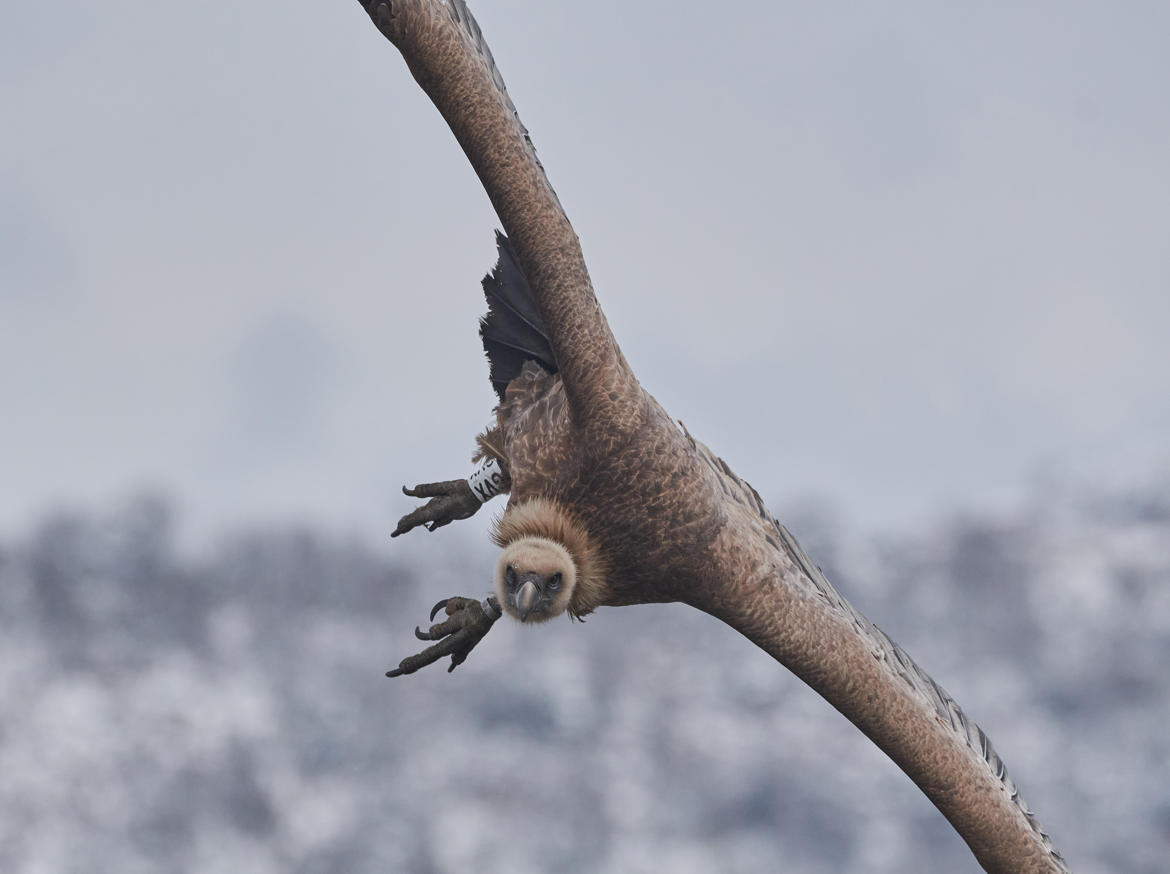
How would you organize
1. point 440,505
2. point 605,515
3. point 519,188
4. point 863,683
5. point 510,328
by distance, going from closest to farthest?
point 519,188, point 605,515, point 863,683, point 510,328, point 440,505

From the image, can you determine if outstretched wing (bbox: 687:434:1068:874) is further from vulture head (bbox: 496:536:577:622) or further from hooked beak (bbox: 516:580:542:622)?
hooked beak (bbox: 516:580:542:622)

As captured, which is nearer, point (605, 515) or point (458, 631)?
point (605, 515)

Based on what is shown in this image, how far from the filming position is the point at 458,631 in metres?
9.91

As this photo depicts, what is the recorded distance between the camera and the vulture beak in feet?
28.4

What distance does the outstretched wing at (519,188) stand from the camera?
7.95 m

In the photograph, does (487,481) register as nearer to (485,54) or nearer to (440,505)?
(440,505)

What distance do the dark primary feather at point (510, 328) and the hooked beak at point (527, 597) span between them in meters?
1.70

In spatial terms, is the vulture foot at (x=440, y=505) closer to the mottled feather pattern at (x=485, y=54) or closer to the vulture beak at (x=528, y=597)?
the vulture beak at (x=528, y=597)

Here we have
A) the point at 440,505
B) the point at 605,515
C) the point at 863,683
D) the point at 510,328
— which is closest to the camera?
the point at 605,515

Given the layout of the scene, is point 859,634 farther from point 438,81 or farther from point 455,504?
point 438,81

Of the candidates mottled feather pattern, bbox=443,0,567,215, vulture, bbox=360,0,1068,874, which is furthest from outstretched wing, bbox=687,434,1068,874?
mottled feather pattern, bbox=443,0,567,215

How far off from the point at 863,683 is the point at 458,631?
2.48 m

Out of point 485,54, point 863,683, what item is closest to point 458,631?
point 863,683

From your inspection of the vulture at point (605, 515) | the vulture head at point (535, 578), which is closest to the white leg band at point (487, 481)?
the vulture at point (605, 515)
